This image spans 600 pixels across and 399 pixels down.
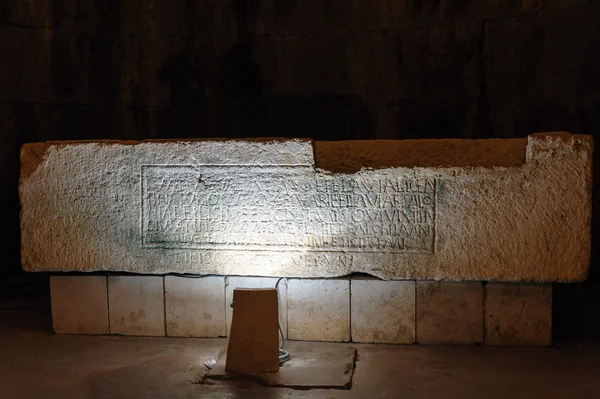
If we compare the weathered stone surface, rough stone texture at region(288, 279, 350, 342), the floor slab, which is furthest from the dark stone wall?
the floor slab

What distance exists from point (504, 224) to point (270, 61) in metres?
3.38

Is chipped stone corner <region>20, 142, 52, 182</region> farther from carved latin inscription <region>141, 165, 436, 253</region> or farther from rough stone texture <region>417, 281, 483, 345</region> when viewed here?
rough stone texture <region>417, 281, 483, 345</region>

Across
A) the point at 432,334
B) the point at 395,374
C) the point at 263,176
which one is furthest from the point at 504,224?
the point at 263,176

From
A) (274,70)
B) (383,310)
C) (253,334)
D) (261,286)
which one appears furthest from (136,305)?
(274,70)

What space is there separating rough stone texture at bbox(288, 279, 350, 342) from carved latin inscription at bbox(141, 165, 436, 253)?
0.76ft

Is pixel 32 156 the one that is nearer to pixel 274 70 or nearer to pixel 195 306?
pixel 195 306

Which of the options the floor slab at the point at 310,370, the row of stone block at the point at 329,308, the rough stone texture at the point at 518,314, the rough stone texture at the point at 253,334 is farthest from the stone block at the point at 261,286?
the rough stone texture at the point at 518,314

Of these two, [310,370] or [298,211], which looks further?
[298,211]

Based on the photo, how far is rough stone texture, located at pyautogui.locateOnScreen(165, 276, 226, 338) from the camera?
12.4 feet

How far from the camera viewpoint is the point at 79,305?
3.90 m

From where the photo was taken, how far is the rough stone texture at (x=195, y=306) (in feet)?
12.4

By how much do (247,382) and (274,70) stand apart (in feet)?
12.4

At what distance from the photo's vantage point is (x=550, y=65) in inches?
206

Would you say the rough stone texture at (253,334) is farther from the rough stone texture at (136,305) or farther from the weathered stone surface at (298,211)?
the rough stone texture at (136,305)
